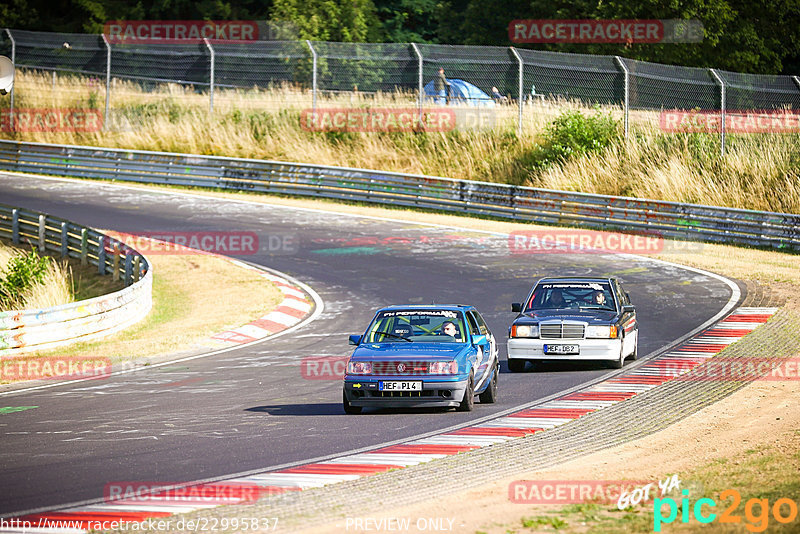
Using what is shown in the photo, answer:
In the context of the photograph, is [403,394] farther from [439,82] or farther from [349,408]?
[439,82]

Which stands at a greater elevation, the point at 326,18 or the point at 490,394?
the point at 326,18

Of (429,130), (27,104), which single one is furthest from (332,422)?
(27,104)

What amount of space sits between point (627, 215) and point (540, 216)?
275 centimetres

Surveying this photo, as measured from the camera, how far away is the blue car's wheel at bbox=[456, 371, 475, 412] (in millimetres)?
12155

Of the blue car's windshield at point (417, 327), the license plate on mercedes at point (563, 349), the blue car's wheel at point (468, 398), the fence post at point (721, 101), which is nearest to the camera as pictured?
the blue car's wheel at point (468, 398)

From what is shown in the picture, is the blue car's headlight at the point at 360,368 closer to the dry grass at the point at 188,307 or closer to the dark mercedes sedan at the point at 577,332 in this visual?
the dark mercedes sedan at the point at 577,332

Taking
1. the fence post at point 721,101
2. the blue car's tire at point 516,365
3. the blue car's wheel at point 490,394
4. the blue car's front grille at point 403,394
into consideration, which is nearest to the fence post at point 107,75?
the fence post at point 721,101

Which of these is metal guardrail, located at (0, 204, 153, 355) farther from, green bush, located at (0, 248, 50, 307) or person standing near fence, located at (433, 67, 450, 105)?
person standing near fence, located at (433, 67, 450, 105)

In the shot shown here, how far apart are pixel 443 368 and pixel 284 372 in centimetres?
407

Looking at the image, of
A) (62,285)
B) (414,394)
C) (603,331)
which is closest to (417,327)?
(414,394)

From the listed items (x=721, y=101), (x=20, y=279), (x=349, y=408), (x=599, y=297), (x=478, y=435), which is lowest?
(x=20, y=279)

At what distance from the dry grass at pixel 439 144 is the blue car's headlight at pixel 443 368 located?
66.1 feet

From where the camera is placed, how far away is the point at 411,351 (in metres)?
12.4

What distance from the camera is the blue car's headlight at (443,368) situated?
39.4 feet
